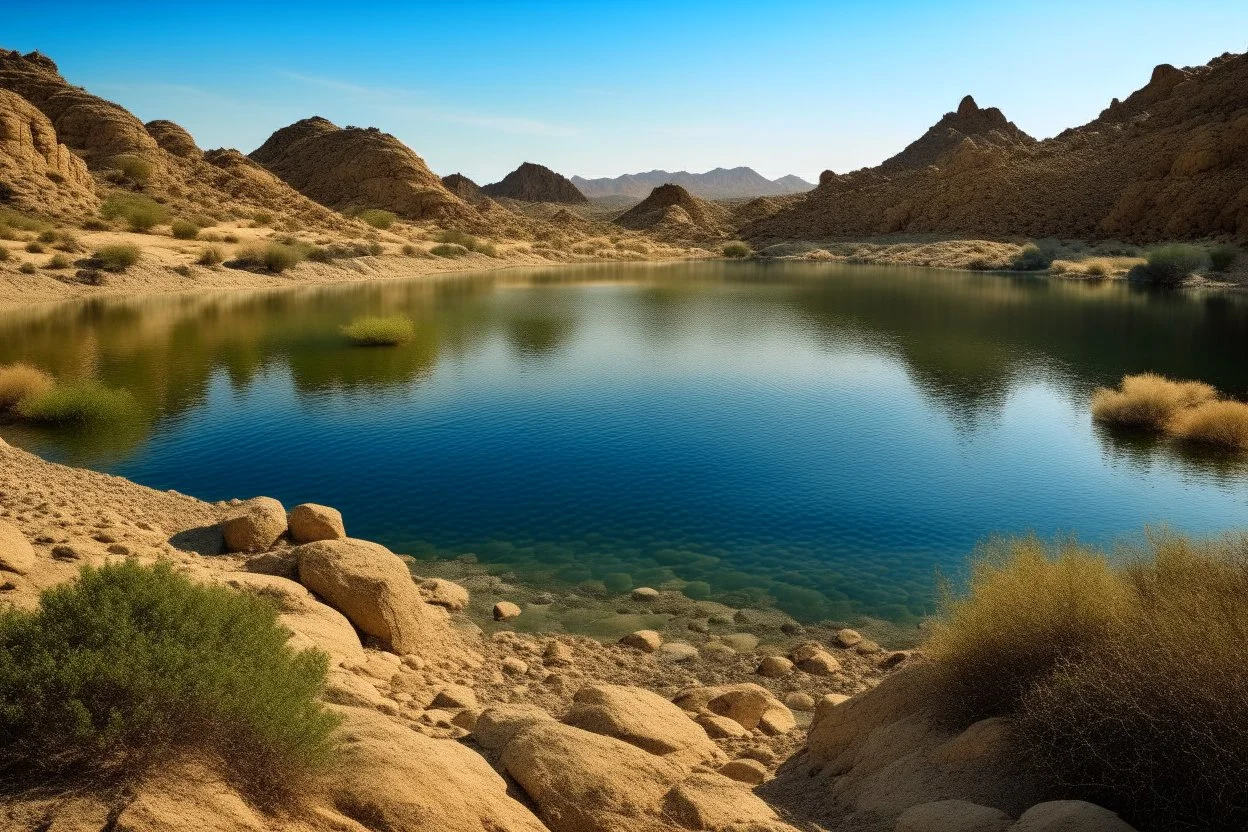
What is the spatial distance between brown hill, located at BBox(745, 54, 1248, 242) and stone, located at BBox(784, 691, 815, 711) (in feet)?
213

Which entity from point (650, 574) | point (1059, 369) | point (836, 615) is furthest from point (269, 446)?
point (1059, 369)

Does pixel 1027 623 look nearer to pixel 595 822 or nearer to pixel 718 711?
pixel 718 711

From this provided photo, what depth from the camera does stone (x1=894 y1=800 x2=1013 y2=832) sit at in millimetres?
4262

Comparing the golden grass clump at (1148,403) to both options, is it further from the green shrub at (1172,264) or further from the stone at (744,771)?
the green shrub at (1172,264)

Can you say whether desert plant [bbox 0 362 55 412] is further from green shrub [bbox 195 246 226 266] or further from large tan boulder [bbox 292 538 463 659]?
green shrub [bbox 195 246 226 266]

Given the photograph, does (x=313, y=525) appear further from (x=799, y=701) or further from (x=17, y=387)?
(x=17, y=387)

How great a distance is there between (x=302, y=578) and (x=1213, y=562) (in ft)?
25.9

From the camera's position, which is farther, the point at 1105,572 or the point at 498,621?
the point at 498,621

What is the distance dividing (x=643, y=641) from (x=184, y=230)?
4717 cm

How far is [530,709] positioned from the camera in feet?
20.4

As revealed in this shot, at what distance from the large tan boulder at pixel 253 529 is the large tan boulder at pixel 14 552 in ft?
7.92

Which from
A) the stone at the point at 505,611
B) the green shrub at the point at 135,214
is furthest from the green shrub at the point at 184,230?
the stone at the point at 505,611

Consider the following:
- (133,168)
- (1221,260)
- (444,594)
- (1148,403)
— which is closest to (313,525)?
(444,594)

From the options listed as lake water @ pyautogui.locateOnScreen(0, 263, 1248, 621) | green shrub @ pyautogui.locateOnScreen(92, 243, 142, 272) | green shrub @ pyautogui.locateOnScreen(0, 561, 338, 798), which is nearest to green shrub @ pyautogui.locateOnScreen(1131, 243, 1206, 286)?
lake water @ pyautogui.locateOnScreen(0, 263, 1248, 621)
